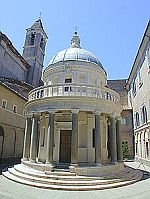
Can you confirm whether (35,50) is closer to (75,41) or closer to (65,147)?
(75,41)

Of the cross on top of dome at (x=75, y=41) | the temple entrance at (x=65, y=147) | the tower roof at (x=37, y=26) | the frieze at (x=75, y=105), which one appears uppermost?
the tower roof at (x=37, y=26)

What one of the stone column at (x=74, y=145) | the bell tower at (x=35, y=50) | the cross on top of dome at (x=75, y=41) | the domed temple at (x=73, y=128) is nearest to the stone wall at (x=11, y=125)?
the domed temple at (x=73, y=128)

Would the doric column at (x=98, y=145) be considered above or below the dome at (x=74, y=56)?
below

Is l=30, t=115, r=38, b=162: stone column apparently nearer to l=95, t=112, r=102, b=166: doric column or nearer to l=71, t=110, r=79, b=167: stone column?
l=71, t=110, r=79, b=167: stone column

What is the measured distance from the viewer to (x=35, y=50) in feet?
154

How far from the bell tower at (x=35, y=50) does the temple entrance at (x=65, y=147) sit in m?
28.9

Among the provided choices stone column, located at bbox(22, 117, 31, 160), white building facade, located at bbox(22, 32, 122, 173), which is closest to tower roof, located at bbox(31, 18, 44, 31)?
white building facade, located at bbox(22, 32, 122, 173)

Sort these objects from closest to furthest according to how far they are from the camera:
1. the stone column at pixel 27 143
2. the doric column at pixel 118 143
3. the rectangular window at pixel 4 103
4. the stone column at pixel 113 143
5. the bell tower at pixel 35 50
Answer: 1. the stone column at pixel 113 143
2. the stone column at pixel 27 143
3. the doric column at pixel 118 143
4. the rectangular window at pixel 4 103
5. the bell tower at pixel 35 50

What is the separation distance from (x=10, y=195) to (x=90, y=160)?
711 cm

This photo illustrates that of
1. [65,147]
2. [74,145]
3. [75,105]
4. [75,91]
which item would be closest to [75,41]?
[75,91]

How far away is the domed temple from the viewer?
12.3 m

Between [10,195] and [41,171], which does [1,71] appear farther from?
[10,195]

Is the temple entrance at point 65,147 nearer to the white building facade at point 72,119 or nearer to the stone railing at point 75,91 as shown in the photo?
the white building facade at point 72,119

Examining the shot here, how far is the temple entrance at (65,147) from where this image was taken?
14.9m
